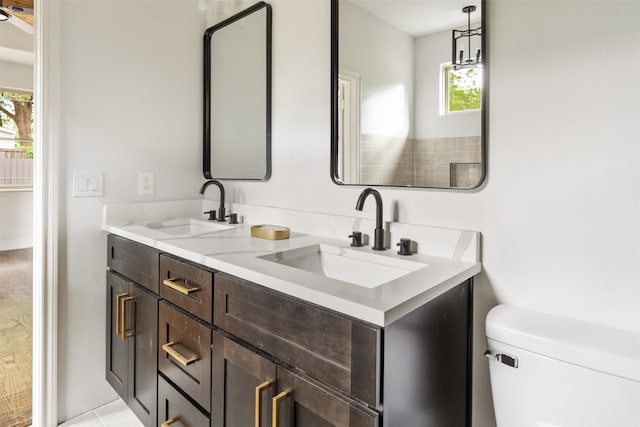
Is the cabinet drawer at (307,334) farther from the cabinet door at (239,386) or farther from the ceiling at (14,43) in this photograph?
the ceiling at (14,43)

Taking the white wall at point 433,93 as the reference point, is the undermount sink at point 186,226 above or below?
below

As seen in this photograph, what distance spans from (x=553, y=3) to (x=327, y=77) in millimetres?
783

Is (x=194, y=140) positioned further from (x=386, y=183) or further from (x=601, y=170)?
(x=601, y=170)

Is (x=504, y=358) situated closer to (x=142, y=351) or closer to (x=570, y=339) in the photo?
(x=570, y=339)

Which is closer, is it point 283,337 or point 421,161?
point 283,337

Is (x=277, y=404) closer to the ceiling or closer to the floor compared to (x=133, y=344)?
closer to the ceiling

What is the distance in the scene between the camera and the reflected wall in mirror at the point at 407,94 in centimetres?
113

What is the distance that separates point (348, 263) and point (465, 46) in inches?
29.6

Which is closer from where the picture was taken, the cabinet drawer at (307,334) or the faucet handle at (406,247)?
the cabinet drawer at (307,334)

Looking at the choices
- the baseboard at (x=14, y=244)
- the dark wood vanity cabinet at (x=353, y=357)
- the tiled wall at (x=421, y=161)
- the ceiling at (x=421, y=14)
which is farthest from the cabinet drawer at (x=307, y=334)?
the baseboard at (x=14, y=244)

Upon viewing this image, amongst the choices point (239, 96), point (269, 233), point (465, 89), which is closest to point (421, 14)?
point (465, 89)

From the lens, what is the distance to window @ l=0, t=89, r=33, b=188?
3.88m

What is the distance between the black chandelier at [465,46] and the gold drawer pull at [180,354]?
121cm

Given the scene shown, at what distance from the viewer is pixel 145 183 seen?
189cm
